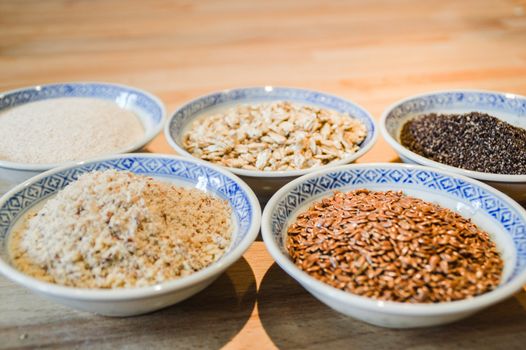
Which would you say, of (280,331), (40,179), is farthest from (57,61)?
(280,331)

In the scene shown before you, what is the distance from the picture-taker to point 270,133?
63.9 inches

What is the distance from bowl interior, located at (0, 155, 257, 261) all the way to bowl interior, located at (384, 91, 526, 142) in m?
0.70

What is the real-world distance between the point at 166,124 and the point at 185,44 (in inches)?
56.5

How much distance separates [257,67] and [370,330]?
1.82 meters

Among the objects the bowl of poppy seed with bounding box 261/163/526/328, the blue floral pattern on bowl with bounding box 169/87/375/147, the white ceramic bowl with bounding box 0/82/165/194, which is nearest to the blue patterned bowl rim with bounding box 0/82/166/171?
the white ceramic bowl with bounding box 0/82/165/194

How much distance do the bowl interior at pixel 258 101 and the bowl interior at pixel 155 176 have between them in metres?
0.32

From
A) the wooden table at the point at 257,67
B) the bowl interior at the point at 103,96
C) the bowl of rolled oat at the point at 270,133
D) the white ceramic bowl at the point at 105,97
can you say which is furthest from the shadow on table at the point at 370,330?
the bowl interior at the point at 103,96

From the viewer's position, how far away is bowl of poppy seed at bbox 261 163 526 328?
38.2 inches

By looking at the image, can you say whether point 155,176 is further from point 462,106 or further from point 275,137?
point 462,106

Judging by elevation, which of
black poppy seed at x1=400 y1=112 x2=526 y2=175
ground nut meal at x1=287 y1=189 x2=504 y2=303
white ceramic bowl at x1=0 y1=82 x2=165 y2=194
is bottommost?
ground nut meal at x1=287 y1=189 x2=504 y2=303

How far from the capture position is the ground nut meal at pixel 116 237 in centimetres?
104

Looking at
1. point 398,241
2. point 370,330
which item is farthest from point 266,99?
point 370,330

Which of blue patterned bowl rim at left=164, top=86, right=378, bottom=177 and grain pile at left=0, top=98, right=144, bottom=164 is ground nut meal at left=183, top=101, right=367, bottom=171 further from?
grain pile at left=0, top=98, right=144, bottom=164

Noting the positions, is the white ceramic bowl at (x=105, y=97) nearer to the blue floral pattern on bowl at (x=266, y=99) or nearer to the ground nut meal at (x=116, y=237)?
the blue floral pattern on bowl at (x=266, y=99)
